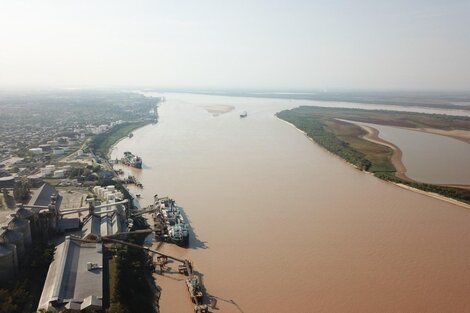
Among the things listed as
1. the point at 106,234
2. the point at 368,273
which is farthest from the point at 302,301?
the point at 106,234

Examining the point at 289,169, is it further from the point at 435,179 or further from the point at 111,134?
the point at 111,134

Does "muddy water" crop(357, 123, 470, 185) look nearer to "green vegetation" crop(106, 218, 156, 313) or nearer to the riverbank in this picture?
the riverbank

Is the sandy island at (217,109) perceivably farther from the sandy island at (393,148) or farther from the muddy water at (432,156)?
the muddy water at (432,156)

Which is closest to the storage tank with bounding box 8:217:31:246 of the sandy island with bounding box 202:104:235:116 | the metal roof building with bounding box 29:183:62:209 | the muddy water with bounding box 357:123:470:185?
the metal roof building with bounding box 29:183:62:209

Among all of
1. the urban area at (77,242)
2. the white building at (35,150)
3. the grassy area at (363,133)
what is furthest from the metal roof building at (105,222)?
the white building at (35,150)

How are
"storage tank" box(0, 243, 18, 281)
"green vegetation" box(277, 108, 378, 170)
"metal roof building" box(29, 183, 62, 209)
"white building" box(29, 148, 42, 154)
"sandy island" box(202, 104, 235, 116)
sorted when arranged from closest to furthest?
1. "storage tank" box(0, 243, 18, 281)
2. "metal roof building" box(29, 183, 62, 209)
3. "green vegetation" box(277, 108, 378, 170)
4. "white building" box(29, 148, 42, 154)
5. "sandy island" box(202, 104, 235, 116)
